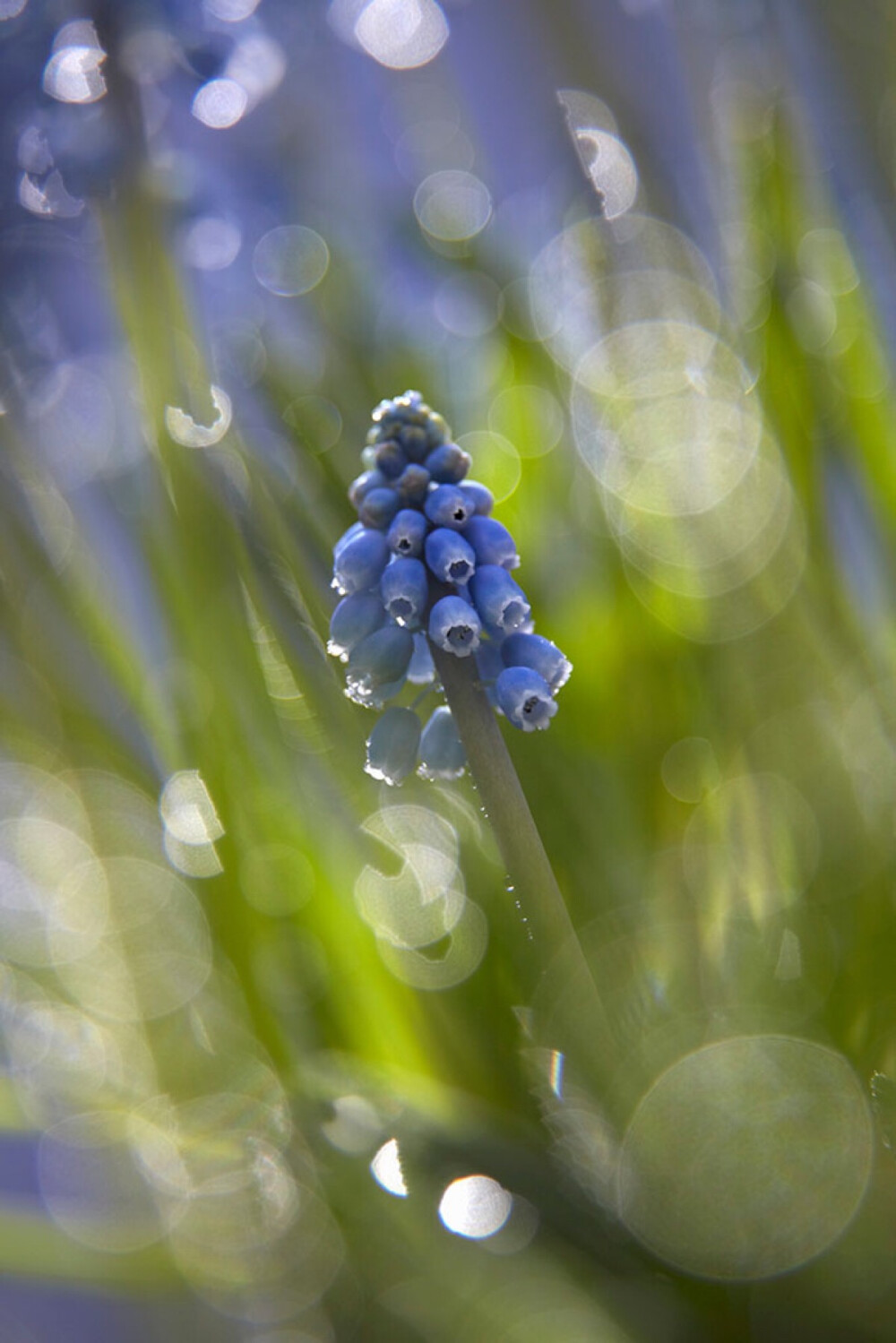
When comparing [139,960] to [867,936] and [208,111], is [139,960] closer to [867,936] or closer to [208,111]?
[867,936]

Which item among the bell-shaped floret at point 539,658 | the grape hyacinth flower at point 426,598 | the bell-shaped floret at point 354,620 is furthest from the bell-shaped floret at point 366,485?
the bell-shaped floret at point 539,658

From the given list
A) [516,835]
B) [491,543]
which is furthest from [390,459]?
[516,835]

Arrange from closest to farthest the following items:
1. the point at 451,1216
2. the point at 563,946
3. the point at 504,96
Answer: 1. the point at 563,946
2. the point at 451,1216
3. the point at 504,96

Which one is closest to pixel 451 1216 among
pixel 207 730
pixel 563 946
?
pixel 563 946

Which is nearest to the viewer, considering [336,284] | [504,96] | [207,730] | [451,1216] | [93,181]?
[451,1216]

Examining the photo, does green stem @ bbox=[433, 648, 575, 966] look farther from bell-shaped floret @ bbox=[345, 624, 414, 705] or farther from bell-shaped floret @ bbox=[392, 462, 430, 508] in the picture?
bell-shaped floret @ bbox=[392, 462, 430, 508]

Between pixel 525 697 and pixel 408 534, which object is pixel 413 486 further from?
pixel 525 697

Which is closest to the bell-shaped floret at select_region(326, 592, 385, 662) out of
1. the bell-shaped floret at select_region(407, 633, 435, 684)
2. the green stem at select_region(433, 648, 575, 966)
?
the bell-shaped floret at select_region(407, 633, 435, 684)
